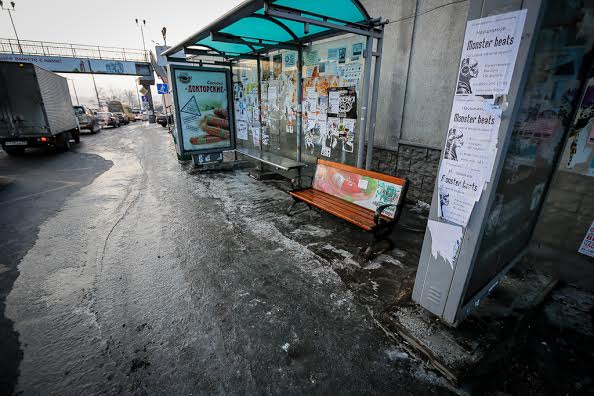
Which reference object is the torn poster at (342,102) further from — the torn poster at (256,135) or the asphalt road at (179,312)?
the torn poster at (256,135)

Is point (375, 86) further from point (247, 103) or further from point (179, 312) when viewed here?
point (247, 103)

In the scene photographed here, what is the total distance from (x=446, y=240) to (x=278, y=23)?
15.3 ft

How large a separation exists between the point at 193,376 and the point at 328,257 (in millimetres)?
2185

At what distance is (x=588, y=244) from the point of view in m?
3.13

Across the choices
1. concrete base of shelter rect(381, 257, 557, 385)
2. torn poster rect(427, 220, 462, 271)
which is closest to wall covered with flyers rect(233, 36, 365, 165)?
torn poster rect(427, 220, 462, 271)

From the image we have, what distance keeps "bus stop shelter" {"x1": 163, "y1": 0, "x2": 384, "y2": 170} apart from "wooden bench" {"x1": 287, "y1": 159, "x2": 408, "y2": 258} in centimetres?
68

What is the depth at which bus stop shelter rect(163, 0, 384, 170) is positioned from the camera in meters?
4.29

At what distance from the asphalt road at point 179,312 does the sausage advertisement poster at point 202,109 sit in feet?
11.2

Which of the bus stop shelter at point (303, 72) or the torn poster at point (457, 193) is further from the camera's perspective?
the bus stop shelter at point (303, 72)

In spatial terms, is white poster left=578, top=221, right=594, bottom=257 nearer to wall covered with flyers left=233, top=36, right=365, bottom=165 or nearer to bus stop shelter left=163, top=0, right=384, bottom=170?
bus stop shelter left=163, top=0, right=384, bottom=170

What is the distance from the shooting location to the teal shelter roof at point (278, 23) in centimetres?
366

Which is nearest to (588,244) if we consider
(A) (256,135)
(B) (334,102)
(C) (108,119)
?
(B) (334,102)

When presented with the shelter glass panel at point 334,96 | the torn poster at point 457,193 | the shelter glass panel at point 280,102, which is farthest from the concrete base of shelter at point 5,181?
the torn poster at point 457,193

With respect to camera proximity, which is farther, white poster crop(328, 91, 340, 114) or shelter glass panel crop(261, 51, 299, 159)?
shelter glass panel crop(261, 51, 299, 159)
